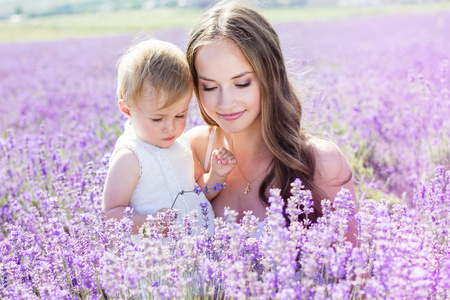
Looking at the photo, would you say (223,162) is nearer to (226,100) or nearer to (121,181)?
(226,100)

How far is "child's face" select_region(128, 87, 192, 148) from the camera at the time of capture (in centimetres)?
223

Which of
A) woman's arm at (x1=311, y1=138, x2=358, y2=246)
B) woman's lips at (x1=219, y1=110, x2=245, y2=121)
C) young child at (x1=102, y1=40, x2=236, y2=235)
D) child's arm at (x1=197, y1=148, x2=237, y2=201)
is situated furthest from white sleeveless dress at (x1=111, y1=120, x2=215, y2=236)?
woman's arm at (x1=311, y1=138, x2=358, y2=246)

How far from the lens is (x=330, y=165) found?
7.93 feet

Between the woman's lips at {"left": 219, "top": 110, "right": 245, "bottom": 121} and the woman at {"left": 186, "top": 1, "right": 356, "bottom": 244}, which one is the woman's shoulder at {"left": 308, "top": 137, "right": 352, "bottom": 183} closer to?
the woman at {"left": 186, "top": 1, "right": 356, "bottom": 244}

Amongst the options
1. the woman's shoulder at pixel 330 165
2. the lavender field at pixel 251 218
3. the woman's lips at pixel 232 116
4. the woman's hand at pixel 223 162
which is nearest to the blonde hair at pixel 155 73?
the woman's lips at pixel 232 116

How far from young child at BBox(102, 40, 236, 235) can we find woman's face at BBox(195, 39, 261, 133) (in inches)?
3.8

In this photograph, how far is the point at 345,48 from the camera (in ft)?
39.0

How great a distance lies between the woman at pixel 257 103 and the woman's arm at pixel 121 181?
18.6 inches

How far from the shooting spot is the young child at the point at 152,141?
7.29 ft

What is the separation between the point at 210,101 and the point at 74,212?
3.49 ft

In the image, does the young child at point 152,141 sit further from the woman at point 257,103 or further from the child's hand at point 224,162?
the woman at point 257,103

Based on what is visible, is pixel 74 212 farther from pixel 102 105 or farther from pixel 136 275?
pixel 102 105

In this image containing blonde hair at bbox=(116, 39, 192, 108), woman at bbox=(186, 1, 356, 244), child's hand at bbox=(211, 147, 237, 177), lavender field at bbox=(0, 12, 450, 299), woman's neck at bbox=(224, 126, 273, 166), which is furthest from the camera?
woman's neck at bbox=(224, 126, 273, 166)

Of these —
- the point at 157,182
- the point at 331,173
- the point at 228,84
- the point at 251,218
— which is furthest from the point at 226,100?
the point at 251,218
